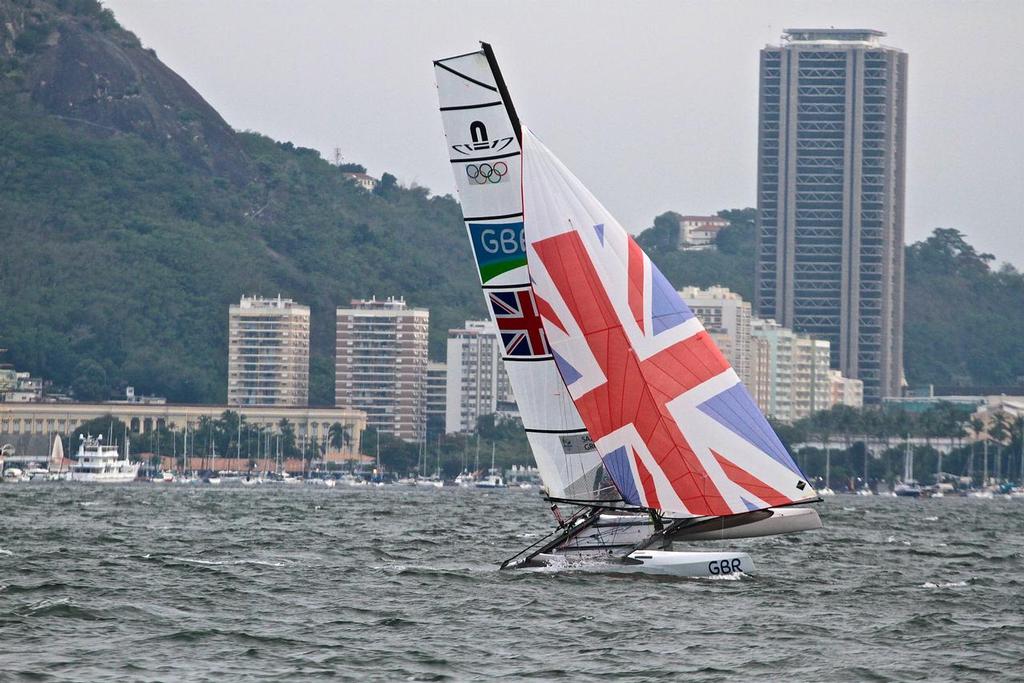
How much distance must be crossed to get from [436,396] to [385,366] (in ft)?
24.2

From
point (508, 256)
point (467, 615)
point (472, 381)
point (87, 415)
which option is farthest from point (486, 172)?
point (472, 381)

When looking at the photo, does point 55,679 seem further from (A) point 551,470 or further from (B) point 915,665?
(A) point 551,470

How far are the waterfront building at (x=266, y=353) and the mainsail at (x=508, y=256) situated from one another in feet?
504

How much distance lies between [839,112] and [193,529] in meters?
158

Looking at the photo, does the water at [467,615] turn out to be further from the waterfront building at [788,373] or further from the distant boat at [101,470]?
the waterfront building at [788,373]

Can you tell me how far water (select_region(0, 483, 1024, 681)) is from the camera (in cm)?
1977

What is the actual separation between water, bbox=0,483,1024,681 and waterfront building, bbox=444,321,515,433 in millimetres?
143988

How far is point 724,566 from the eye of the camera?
2820 cm

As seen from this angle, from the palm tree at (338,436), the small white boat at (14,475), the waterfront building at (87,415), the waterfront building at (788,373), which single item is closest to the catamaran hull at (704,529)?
the small white boat at (14,475)

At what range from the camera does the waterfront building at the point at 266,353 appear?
18200 cm

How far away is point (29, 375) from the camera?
583 feet

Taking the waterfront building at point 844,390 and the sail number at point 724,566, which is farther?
the waterfront building at point 844,390

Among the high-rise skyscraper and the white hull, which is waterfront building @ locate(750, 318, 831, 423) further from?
the white hull

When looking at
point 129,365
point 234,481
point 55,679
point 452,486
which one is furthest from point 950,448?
point 55,679
